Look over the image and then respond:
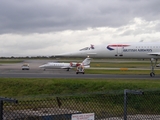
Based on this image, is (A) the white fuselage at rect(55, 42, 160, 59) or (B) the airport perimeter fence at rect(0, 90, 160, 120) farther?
(A) the white fuselage at rect(55, 42, 160, 59)

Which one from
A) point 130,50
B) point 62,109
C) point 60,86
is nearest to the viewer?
point 62,109

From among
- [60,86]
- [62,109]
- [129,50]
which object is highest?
[129,50]

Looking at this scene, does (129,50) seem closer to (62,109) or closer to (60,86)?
(60,86)

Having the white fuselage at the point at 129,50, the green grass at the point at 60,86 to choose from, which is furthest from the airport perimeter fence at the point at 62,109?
the white fuselage at the point at 129,50

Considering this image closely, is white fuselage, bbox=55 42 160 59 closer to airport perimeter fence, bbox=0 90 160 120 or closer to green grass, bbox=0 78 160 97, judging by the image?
green grass, bbox=0 78 160 97

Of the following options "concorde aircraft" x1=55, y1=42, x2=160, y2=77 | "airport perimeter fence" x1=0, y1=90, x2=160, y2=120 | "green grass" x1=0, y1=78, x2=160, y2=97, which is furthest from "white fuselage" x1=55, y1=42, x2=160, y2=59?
"airport perimeter fence" x1=0, y1=90, x2=160, y2=120

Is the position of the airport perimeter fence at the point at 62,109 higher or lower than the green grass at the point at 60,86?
higher

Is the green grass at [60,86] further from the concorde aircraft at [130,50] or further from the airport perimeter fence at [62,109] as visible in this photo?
the airport perimeter fence at [62,109]

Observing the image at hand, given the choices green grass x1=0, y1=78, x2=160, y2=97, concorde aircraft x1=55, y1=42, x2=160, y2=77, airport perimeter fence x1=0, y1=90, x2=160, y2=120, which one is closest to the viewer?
airport perimeter fence x1=0, y1=90, x2=160, y2=120

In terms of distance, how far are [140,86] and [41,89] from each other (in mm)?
8664

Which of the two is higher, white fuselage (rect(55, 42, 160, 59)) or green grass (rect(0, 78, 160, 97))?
white fuselage (rect(55, 42, 160, 59))

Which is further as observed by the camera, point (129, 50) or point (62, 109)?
point (129, 50)

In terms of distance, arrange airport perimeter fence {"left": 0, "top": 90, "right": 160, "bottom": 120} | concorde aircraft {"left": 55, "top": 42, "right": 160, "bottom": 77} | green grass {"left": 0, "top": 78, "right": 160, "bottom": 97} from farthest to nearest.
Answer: concorde aircraft {"left": 55, "top": 42, "right": 160, "bottom": 77} → green grass {"left": 0, "top": 78, "right": 160, "bottom": 97} → airport perimeter fence {"left": 0, "top": 90, "right": 160, "bottom": 120}

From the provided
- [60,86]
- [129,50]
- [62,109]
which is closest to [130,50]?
[129,50]
